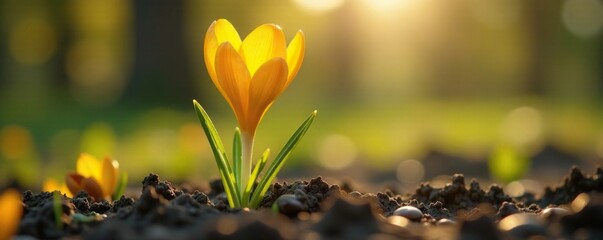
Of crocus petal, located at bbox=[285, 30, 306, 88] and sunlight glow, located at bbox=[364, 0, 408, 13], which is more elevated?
sunlight glow, located at bbox=[364, 0, 408, 13]

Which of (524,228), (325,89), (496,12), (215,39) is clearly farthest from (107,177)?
(325,89)

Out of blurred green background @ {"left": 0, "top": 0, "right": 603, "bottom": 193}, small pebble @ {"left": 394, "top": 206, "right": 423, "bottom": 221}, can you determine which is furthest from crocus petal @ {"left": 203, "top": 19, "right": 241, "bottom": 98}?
blurred green background @ {"left": 0, "top": 0, "right": 603, "bottom": 193}

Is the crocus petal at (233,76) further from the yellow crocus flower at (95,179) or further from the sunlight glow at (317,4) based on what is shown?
the sunlight glow at (317,4)

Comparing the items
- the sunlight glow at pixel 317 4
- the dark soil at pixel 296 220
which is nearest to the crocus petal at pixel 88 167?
the dark soil at pixel 296 220

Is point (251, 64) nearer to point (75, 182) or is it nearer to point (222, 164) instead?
point (222, 164)

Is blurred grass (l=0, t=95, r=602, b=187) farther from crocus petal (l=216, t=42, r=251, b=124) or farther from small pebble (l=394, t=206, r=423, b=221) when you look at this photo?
→ small pebble (l=394, t=206, r=423, b=221)

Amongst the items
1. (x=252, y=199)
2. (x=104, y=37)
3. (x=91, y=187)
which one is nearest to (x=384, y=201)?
(x=252, y=199)
